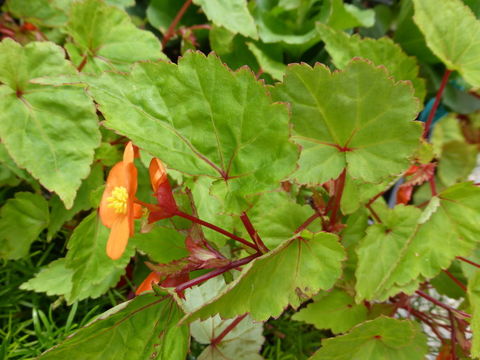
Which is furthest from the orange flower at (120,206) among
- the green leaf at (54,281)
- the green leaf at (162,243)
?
the green leaf at (54,281)

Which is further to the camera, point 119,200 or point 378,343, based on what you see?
point 378,343

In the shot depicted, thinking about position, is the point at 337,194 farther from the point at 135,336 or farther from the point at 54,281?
the point at 54,281

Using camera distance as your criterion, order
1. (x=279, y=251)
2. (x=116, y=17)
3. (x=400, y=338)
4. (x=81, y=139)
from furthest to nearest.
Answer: (x=116, y=17) → (x=81, y=139) → (x=400, y=338) → (x=279, y=251)

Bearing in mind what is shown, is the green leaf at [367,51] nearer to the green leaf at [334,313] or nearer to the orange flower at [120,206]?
the green leaf at [334,313]

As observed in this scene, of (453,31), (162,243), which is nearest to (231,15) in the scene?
(453,31)

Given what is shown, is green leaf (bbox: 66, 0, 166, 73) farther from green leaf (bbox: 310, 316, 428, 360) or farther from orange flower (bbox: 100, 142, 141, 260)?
green leaf (bbox: 310, 316, 428, 360)

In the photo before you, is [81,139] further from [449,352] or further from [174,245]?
[449,352]

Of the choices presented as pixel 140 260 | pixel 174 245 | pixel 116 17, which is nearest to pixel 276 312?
pixel 174 245
